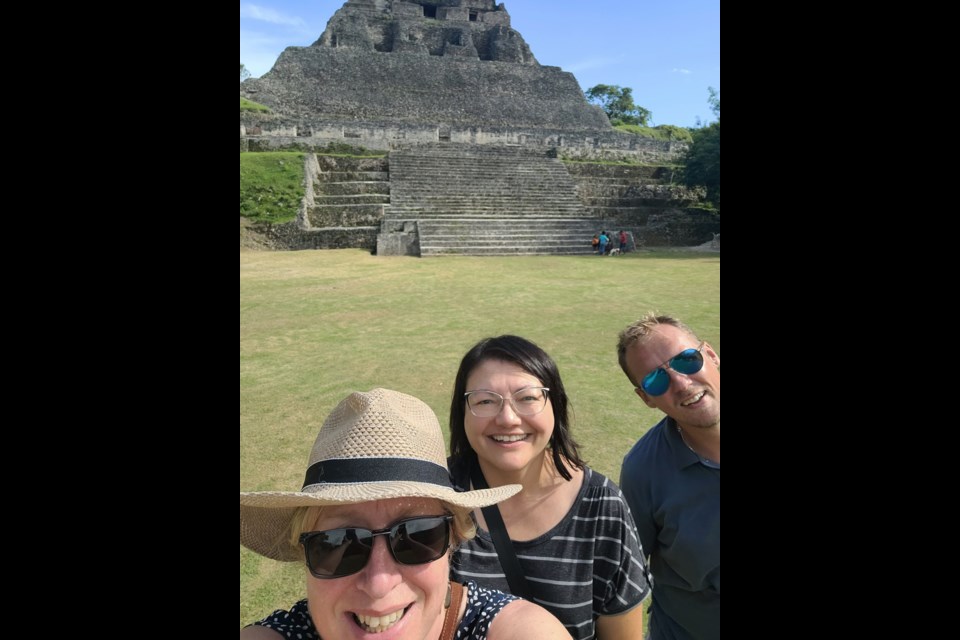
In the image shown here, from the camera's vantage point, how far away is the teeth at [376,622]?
1109 millimetres

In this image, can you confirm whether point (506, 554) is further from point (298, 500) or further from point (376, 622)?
point (298, 500)

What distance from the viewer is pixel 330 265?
1238 cm

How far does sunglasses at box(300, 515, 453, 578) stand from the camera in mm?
1128

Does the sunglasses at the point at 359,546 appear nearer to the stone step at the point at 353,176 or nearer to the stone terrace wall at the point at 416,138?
the stone step at the point at 353,176

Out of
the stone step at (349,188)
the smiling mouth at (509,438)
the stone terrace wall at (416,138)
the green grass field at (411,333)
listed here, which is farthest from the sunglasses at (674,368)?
the stone terrace wall at (416,138)

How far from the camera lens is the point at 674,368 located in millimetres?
1815

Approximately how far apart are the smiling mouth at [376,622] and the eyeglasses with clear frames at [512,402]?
26.9 inches

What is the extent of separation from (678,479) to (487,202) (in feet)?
54.3

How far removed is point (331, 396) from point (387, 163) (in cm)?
1619

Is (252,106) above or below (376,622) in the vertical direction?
above

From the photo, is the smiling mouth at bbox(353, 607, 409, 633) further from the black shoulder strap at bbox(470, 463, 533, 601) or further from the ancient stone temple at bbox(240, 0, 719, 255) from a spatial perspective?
the ancient stone temple at bbox(240, 0, 719, 255)

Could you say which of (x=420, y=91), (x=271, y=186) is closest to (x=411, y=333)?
(x=271, y=186)

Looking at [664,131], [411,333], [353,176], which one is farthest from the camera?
[664,131]

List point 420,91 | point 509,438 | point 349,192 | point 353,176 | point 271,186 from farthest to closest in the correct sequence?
point 420,91 < point 353,176 < point 349,192 < point 271,186 < point 509,438
